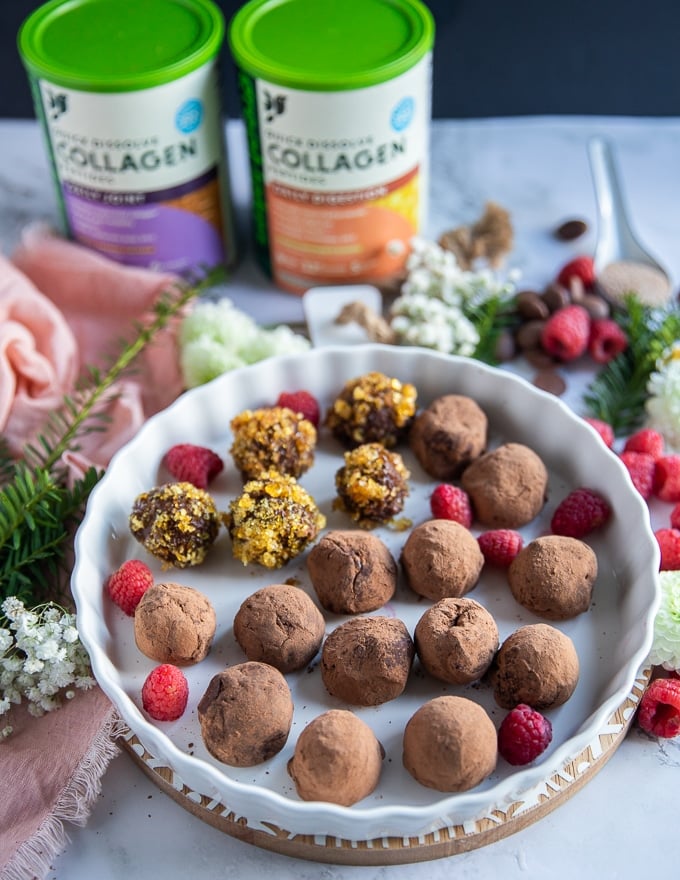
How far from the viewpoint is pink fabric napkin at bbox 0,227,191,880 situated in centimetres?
117

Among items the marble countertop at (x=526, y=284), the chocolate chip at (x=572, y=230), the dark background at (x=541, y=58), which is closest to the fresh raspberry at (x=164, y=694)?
the marble countertop at (x=526, y=284)

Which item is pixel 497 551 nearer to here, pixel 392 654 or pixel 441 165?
pixel 392 654

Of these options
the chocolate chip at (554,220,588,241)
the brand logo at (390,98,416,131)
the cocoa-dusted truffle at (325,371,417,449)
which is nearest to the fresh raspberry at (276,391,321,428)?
Result: the cocoa-dusted truffle at (325,371,417,449)

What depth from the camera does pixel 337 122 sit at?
5.10ft

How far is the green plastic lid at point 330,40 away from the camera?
153 cm

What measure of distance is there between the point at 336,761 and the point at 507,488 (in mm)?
451

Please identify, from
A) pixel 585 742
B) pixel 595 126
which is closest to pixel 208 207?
pixel 595 126

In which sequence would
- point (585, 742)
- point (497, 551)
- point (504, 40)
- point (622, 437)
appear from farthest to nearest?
point (504, 40) → point (622, 437) → point (497, 551) → point (585, 742)

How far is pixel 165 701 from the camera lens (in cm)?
115

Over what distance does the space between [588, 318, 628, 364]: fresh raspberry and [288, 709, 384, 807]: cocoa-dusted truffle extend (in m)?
0.83

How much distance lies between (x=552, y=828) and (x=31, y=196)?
5.04 ft

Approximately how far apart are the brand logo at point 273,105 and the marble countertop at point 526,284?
0.36 meters

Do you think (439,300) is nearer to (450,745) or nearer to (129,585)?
(129,585)

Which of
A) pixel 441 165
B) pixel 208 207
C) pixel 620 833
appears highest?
pixel 208 207
